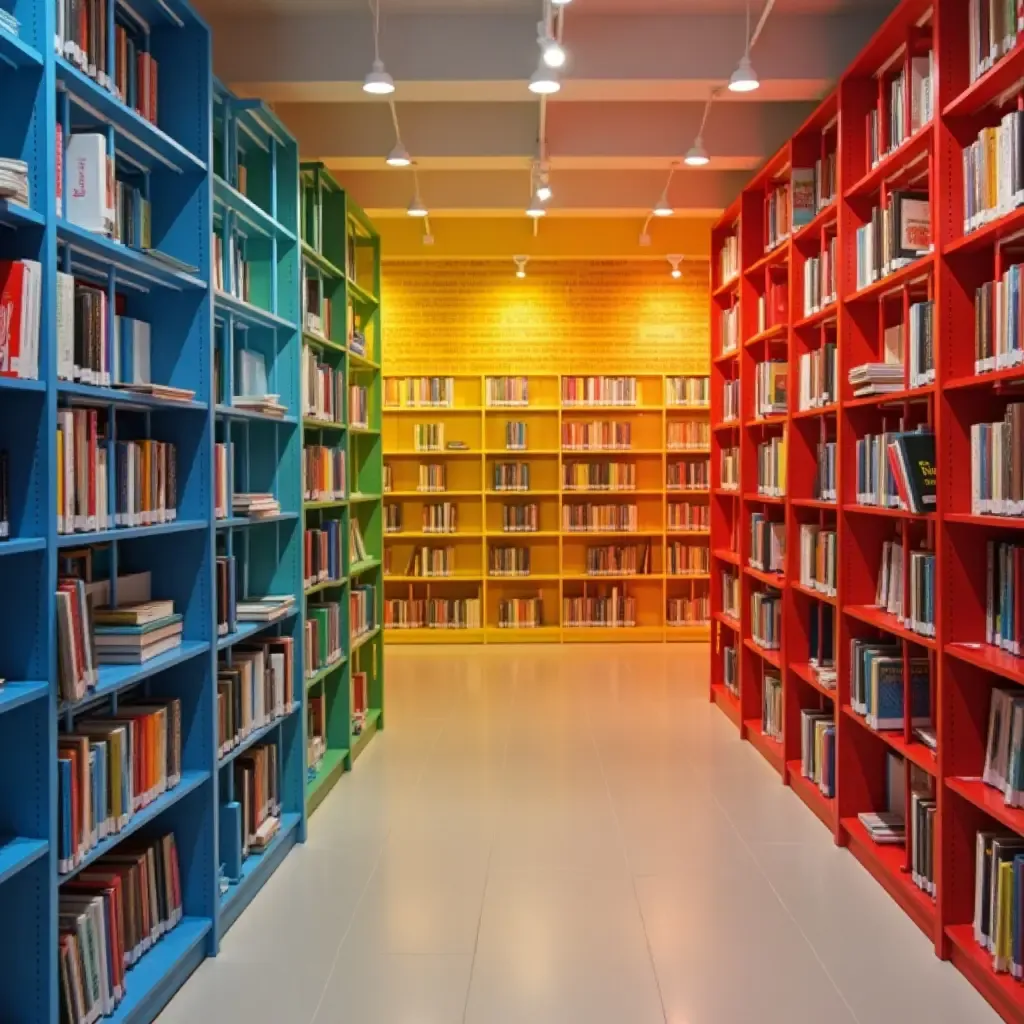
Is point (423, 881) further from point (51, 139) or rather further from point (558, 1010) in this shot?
point (51, 139)

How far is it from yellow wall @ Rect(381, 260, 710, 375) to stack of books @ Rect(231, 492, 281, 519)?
6.07m

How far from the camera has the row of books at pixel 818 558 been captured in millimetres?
4680

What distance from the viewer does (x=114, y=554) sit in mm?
3164

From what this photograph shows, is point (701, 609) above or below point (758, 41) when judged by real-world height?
below

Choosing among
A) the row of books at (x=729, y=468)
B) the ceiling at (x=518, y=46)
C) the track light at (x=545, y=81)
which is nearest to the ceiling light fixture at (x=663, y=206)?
the ceiling at (x=518, y=46)

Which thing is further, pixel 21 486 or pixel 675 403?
pixel 675 403

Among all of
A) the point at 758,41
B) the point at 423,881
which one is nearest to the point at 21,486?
the point at 423,881

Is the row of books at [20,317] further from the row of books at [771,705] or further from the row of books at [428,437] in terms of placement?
the row of books at [428,437]

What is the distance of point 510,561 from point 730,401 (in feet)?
11.8

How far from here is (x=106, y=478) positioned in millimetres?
2855

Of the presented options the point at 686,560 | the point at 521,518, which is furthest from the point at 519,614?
the point at 686,560

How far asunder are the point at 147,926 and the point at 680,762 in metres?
3.34

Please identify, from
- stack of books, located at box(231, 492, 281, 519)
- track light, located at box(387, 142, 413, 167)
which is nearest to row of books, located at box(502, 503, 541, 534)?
track light, located at box(387, 142, 413, 167)

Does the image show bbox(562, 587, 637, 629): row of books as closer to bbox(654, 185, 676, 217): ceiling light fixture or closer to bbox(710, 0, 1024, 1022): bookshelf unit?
bbox(710, 0, 1024, 1022): bookshelf unit
